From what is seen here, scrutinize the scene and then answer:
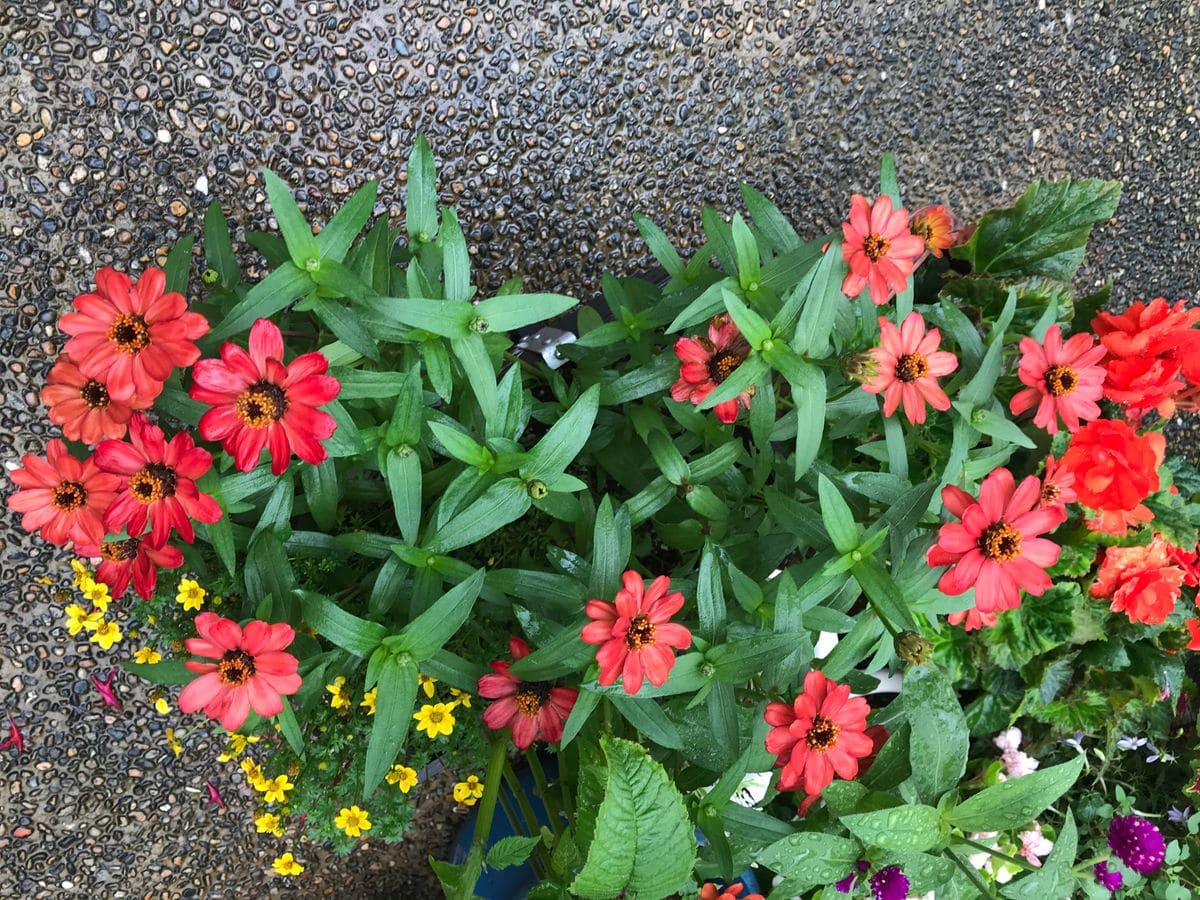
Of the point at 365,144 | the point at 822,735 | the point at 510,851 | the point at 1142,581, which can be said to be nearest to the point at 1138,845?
the point at 1142,581

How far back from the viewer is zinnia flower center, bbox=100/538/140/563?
3.43ft

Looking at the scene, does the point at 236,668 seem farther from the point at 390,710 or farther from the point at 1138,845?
the point at 1138,845

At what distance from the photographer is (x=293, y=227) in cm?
96

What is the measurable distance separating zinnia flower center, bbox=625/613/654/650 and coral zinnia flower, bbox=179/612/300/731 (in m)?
0.36

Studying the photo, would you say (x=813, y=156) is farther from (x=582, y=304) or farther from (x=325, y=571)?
(x=325, y=571)

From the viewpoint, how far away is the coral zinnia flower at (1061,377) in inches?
45.7

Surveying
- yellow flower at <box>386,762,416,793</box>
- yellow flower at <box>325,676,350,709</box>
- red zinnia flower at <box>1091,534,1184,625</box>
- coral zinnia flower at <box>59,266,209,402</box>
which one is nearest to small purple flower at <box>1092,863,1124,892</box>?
red zinnia flower at <box>1091,534,1184,625</box>

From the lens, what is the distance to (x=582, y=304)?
1.77 m

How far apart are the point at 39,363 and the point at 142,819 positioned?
0.96 metres

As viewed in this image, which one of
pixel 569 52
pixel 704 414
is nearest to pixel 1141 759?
pixel 704 414

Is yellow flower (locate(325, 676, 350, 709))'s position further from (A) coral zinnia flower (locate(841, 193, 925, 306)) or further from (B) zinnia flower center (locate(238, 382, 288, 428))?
(A) coral zinnia flower (locate(841, 193, 925, 306))

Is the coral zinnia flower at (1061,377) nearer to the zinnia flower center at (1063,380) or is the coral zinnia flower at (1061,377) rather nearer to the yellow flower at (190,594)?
the zinnia flower center at (1063,380)

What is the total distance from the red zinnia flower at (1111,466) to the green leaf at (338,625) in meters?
0.97

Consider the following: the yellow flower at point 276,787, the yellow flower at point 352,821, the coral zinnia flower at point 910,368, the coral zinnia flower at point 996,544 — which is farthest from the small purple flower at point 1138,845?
the yellow flower at point 276,787
